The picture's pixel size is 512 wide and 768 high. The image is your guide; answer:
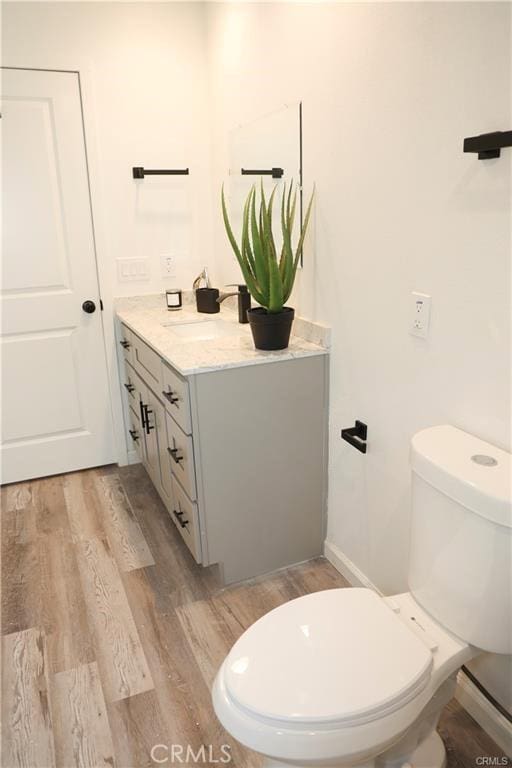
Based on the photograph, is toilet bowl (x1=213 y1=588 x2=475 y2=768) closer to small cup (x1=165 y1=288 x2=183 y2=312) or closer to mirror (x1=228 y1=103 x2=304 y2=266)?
mirror (x1=228 y1=103 x2=304 y2=266)

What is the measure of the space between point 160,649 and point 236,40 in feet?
7.72

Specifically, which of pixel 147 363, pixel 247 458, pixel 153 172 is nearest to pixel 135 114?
pixel 153 172

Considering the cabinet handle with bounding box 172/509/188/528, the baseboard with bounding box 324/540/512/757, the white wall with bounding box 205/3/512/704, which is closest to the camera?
the white wall with bounding box 205/3/512/704

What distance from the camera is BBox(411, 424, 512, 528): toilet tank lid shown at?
1.03 m

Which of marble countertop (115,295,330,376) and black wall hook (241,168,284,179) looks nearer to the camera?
marble countertop (115,295,330,376)

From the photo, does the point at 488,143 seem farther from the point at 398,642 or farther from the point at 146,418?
the point at 146,418

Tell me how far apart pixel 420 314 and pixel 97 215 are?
181 cm

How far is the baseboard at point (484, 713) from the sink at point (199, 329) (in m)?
1.59

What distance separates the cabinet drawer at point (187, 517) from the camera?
1874mm

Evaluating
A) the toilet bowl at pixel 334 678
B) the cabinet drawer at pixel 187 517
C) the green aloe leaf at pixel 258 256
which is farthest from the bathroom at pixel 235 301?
the toilet bowl at pixel 334 678

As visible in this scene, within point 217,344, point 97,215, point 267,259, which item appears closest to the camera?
point 267,259

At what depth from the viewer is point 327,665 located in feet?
3.54

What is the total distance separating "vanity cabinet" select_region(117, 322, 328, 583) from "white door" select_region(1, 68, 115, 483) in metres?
0.78

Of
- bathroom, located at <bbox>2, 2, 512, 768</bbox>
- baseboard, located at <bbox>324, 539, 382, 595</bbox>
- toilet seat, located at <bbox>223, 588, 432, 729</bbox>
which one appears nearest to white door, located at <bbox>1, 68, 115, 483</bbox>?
bathroom, located at <bbox>2, 2, 512, 768</bbox>
